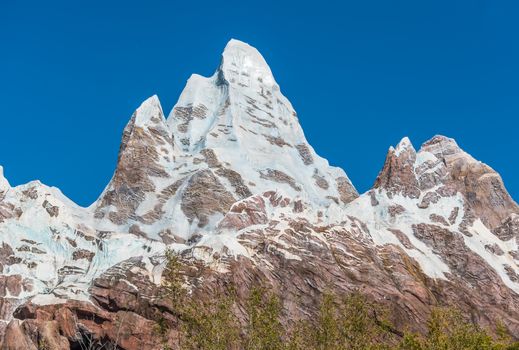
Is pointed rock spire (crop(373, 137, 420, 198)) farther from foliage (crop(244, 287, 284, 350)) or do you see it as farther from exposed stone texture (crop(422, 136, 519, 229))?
foliage (crop(244, 287, 284, 350))

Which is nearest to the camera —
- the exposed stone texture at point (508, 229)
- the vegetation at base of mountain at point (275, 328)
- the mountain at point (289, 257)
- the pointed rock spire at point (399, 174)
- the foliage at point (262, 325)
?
the vegetation at base of mountain at point (275, 328)

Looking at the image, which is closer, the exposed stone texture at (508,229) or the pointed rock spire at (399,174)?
the exposed stone texture at (508,229)

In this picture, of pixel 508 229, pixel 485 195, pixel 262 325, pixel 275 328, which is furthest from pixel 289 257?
pixel 262 325

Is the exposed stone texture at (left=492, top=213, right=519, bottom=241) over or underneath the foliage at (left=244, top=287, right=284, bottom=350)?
over

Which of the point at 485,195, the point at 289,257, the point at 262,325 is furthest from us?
the point at 485,195

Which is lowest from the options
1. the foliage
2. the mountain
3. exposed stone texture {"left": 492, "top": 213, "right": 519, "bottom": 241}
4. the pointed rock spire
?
the foliage

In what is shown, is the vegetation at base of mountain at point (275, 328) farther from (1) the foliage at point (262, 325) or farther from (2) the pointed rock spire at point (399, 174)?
(2) the pointed rock spire at point (399, 174)

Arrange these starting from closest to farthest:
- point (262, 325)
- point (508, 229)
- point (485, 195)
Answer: point (262, 325) → point (508, 229) → point (485, 195)

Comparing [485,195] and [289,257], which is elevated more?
[485,195]

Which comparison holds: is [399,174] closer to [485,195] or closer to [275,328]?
[485,195]

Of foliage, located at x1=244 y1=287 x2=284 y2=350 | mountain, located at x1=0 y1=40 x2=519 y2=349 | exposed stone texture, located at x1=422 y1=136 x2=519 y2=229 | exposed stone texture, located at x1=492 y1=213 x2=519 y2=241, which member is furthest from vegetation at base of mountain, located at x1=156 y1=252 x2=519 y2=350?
exposed stone texture, located at x1=422 y1=136 x2=519 y2=229

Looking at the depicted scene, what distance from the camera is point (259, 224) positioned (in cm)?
15650

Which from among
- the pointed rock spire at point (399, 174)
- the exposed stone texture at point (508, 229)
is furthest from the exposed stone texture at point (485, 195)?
the pointed rock spire at point (399, 174)

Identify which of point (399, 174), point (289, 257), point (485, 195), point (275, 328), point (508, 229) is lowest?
point (275, 328)
